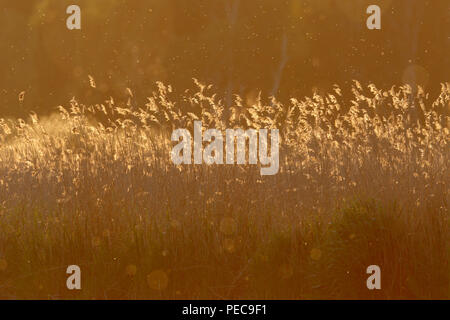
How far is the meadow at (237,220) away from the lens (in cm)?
459

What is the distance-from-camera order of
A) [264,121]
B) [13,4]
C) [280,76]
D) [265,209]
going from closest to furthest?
[265,209] → [264,121] → [280,76] → [13,4]

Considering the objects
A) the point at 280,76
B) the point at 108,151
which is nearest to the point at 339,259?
the point at 108,151

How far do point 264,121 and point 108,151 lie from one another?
1353mm

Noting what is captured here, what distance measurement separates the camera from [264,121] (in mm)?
5727

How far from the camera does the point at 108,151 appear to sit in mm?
5742

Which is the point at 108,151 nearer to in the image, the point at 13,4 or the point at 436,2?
the point at 436,2

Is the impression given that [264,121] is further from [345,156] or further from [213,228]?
[213,228]

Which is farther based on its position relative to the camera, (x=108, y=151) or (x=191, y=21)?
(x=191, y=21)

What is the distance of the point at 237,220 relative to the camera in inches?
193

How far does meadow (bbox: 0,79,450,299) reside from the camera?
459cm

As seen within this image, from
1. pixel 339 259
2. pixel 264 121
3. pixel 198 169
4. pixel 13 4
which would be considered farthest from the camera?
pixel 13 4

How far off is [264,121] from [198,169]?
2.55 ft

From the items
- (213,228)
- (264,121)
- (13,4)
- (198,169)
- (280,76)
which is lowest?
(213,228)

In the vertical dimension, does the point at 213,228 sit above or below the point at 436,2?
below
